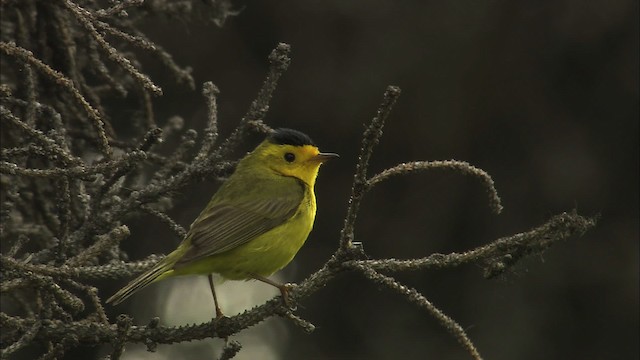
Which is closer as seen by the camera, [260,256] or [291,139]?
[260,256]

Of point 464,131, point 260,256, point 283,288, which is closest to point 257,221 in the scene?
point 260,256

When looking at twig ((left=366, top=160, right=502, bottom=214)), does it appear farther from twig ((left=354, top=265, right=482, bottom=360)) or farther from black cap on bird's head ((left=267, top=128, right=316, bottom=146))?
black cap on bird's head ((left=267, top=128, right=316, bottom=146))

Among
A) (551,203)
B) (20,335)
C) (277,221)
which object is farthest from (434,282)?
(20,335)

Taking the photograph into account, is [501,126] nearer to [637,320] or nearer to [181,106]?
[637,320]

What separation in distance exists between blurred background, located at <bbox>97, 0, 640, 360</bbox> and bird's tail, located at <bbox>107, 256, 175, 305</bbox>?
380cm

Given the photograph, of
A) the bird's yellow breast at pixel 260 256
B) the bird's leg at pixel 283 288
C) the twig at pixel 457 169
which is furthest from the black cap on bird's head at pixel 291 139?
the twig at pixel 457 169

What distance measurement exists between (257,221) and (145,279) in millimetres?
1033

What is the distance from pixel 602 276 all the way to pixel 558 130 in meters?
1.15

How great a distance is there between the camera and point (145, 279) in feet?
14.4

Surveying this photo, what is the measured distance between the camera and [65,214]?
3666 millimetres

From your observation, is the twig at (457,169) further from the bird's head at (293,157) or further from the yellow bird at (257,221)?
the bird's head at (293,157)

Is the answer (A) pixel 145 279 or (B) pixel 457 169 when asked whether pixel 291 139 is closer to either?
(A) pixel 145 279

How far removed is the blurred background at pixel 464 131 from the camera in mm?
8227

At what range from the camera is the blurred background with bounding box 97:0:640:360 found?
8.23 m
